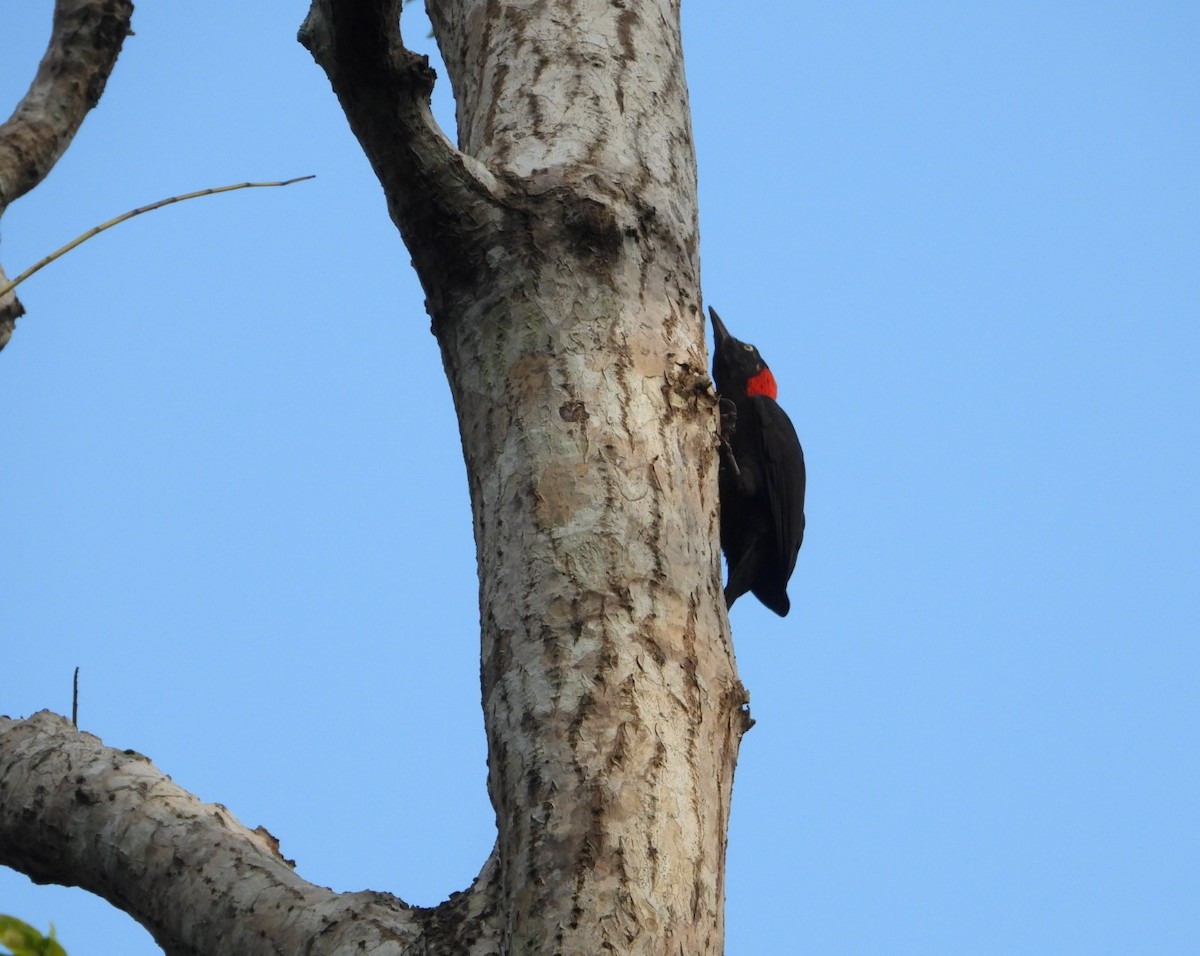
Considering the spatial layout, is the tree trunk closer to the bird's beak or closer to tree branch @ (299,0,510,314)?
tree branch @ (299,0,510,314)

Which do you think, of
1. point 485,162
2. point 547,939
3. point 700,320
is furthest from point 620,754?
point 485,162

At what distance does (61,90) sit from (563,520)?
6.39 ft

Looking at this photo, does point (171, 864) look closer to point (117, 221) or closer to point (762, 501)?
point (117, 221)

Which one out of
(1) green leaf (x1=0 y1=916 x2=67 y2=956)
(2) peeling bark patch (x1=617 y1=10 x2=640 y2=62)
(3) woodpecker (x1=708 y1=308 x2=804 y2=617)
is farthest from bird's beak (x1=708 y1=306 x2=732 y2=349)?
(1) green leaf (x1=0 y1=916 x2=67 y2=956)

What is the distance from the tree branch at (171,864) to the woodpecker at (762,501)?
2581 millimetres

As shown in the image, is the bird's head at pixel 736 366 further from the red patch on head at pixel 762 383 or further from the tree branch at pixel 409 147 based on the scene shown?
the tree branch at pixel 409 147

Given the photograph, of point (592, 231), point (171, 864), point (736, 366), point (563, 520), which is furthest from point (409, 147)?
point (736, 366)

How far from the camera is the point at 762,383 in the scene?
18.1 feet

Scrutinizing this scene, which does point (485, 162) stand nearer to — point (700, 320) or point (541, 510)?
point (700, 320)

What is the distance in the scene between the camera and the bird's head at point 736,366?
540 cm

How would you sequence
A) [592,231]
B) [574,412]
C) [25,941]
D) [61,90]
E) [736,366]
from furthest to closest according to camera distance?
[736,366] < [61,90] < [592,231] < [574,412] < [25,941]

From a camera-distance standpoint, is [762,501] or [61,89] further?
[762,501]

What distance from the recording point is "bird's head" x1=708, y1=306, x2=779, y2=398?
5.40m

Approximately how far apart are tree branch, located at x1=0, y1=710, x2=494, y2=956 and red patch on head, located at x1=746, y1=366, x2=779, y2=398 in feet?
11.5
